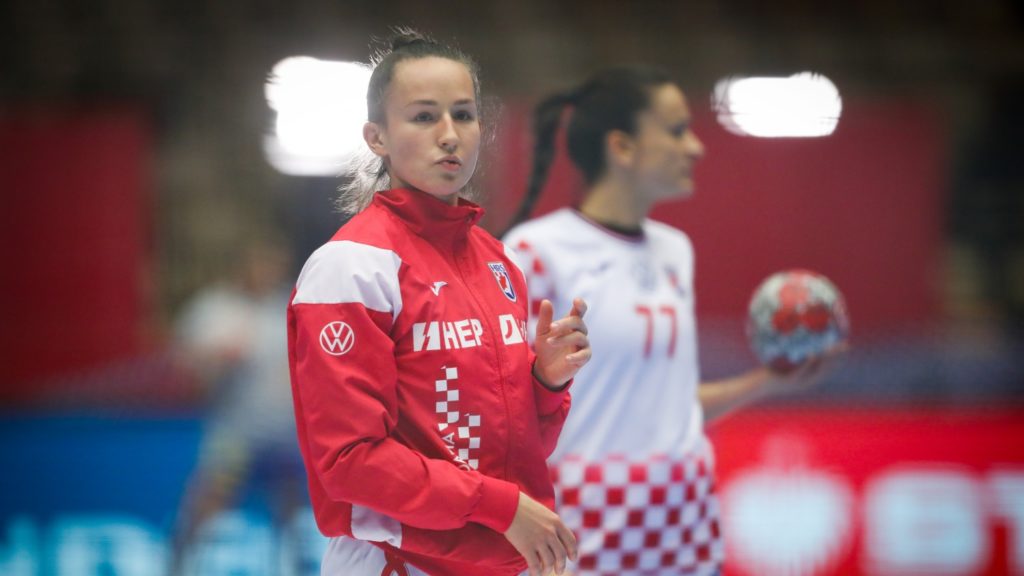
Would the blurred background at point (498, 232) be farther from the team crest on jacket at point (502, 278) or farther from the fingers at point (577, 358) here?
the fingers at point (577, 358)

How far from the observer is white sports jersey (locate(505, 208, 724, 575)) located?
6.70 feet

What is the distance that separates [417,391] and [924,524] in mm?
3062

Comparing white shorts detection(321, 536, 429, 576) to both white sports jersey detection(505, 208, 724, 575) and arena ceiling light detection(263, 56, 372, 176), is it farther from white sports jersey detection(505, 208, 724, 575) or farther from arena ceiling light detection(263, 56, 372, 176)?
white sports jersey detection(505, 208, 724, 575)

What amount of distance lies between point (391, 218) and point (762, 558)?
2.75m

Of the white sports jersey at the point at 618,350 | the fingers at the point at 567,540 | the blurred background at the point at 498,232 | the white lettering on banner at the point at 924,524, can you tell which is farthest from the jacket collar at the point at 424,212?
the white lettering on banner at the point at 924,524

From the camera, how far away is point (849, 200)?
5.68 metres

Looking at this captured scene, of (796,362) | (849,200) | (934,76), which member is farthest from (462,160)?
(934,76)

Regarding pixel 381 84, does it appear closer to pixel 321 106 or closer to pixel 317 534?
pixel 321 106

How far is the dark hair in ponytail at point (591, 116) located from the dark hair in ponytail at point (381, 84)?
85cm

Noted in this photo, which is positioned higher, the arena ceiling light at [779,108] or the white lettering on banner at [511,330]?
the arena ceiling light at [779,108]

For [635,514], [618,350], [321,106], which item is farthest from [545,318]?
[321,106]

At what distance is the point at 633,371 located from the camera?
2041 millimetres

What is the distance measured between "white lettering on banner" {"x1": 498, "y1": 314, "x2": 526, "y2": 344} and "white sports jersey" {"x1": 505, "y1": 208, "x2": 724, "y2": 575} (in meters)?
0.72

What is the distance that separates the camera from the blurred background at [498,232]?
3791 millimetres
